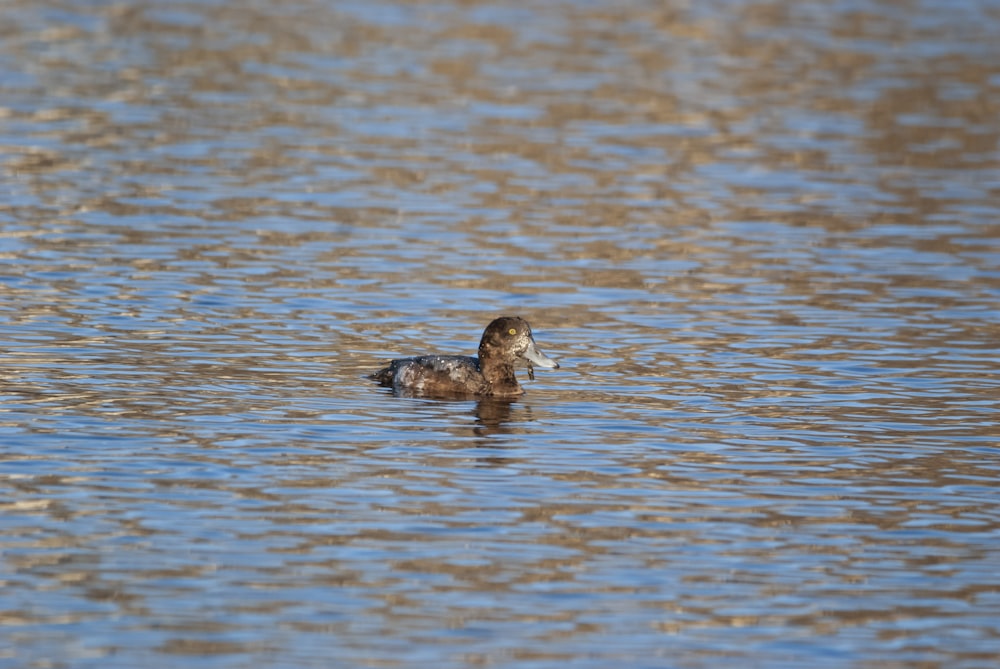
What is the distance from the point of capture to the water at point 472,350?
372 inches

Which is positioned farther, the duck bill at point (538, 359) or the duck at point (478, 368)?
the duck bill at point (538, 359)

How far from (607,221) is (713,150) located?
21.0 feet

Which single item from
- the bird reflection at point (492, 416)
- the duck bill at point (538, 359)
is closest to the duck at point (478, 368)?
the duck bill at point (538, 359)

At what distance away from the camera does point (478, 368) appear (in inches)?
587

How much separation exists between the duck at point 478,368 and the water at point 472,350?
22cm

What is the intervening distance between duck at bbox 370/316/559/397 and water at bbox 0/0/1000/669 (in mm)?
215

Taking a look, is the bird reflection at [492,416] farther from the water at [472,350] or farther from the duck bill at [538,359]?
the duck bill at [538,359]

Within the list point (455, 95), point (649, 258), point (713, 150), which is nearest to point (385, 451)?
point (649, 258)

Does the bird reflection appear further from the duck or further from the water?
the duck

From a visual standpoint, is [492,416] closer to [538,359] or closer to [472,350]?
[538,359]

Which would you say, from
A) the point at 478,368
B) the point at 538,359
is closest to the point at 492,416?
the point at 478,368

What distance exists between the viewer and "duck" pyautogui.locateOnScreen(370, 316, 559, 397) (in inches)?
573

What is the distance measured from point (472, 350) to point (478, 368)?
148 cm

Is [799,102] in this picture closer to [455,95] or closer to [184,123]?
[455,95]
